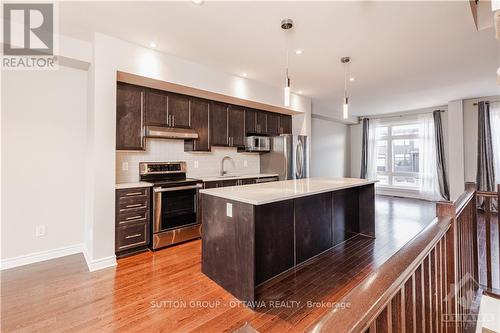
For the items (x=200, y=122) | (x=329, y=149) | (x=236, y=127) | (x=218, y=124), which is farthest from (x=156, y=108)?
(x=329, y=149)

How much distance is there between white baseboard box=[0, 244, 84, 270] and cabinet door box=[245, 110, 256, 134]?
3371 millimetres

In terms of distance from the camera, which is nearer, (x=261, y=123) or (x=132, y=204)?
(x=132, y=204)

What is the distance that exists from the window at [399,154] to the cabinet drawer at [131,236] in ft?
24.8

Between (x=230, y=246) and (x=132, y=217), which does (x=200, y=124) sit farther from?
(x=230, y=246)

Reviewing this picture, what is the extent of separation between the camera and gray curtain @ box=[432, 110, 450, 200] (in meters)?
6.39

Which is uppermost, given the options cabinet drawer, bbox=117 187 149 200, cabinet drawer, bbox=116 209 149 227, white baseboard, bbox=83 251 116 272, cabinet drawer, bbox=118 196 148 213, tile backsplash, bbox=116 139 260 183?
tile backsplash, bbox=116 139 260 183

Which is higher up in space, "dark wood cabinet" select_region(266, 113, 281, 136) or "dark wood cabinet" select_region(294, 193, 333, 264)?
"dark wood cabinet" select_region(266, 113, 281, 136)

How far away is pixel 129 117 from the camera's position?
3.30m

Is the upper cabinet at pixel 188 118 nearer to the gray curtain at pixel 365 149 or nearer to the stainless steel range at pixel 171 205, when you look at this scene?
the stainless steel range at pixel 171 205

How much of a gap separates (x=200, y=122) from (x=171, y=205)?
152cm

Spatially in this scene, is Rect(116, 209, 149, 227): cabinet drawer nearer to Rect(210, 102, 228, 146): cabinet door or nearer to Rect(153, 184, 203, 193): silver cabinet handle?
Rect(153, 184, 203, 193): silver cabinet handle

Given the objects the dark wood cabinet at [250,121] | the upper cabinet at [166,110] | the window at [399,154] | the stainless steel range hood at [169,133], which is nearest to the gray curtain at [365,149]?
the window at [399,154]

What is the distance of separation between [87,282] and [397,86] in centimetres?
600

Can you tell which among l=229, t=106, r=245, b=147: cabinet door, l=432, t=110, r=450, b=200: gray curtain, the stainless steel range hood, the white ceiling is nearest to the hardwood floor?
the stainless steel range hood
